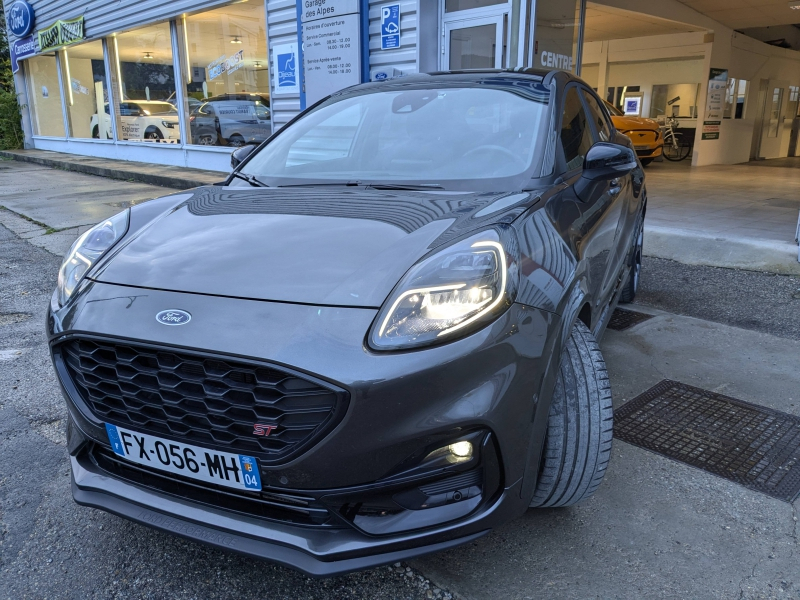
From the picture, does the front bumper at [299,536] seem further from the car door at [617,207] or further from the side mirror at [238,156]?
the side mirror at [238,156]

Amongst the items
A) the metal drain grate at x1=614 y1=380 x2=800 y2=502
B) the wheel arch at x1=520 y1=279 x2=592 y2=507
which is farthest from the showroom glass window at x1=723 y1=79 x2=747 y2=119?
the wheel arch at x1=520 y1=279 x2=592 y2=507

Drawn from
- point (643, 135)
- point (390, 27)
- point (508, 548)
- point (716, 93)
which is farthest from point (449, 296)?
point (716, 93)

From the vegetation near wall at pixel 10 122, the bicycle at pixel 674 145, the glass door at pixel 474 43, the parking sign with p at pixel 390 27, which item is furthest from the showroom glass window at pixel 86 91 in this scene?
the bicycle at pixel 674 145

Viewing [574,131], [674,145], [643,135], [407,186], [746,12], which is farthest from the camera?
[674,145]

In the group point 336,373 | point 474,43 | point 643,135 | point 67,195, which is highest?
point 474,43

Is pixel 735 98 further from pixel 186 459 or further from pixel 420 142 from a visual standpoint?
pixel 186 459

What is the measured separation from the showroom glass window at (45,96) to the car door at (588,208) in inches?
754

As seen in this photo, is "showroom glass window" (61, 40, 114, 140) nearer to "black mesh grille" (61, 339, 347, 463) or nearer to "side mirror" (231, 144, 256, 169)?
"side mirror" (231, 144, 256, 169)

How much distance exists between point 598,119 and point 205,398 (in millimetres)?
2778

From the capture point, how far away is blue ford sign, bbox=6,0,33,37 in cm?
1761

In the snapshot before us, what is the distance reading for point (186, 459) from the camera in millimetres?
1605

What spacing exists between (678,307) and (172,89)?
38.9 feet

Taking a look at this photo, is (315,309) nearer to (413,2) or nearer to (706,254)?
(706,254)

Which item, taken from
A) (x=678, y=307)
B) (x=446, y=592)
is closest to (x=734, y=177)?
(x=678, y=307)
